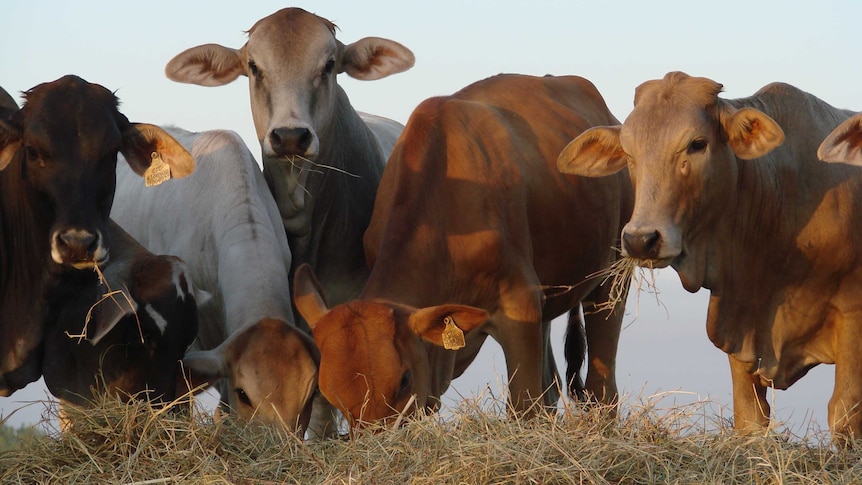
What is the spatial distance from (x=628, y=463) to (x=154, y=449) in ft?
7.54

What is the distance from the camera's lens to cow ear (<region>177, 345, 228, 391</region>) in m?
8.16

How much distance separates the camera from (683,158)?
791 centimetres

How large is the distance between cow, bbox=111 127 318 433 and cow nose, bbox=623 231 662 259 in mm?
1813

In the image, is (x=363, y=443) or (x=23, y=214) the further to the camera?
(x=23, y=214)

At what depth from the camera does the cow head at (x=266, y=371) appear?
8.01 metres

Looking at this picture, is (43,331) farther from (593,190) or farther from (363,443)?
(593,190)

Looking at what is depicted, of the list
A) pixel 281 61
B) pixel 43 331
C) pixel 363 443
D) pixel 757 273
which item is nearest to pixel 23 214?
pixel 43 331

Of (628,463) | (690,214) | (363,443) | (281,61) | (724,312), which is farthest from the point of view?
(281,61)

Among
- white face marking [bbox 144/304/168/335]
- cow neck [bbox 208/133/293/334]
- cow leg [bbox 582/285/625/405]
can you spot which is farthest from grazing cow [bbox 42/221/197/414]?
cow leg [bbox 582/285/625/405]

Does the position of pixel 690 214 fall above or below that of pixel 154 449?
above

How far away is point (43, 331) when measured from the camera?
8383 mm

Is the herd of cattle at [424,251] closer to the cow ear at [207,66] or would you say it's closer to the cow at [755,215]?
the cow at [755,215]

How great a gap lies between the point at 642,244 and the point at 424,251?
123 cm

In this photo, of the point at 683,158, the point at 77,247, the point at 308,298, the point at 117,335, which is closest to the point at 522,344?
the point at 308,298
